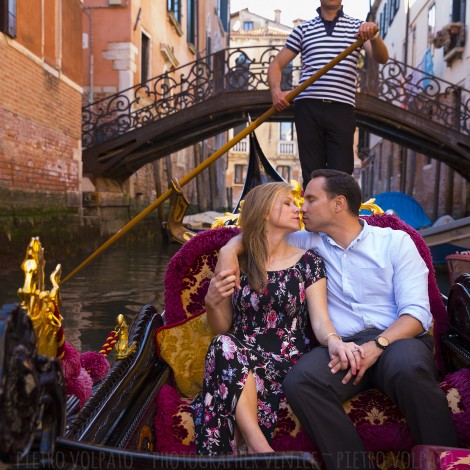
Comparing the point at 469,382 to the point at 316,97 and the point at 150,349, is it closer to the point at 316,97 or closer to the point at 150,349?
the point at 150,349

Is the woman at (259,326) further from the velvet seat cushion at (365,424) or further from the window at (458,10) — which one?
the window at (458,10)

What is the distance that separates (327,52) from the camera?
277 centimetres

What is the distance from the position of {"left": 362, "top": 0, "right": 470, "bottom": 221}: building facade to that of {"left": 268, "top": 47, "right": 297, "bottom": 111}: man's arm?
450cm

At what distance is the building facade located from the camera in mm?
8938

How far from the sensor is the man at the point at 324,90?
2756mm

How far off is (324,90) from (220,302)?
1.55 meters

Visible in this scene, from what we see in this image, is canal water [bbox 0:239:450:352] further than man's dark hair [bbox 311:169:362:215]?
Yes

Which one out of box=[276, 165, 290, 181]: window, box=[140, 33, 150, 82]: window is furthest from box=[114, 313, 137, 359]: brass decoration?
box=[276, 165, 290, 181]: window

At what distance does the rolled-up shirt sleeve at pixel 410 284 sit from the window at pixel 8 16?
15.2ft

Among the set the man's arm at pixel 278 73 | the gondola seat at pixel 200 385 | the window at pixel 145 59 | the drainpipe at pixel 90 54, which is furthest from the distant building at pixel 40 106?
the gondola seat at pixel 200 385

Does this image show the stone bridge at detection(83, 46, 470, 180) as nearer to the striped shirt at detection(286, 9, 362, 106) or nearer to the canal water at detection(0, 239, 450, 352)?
the canal water at detection(0, 239, 450, 352)

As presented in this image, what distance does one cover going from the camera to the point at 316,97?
2.81 meters

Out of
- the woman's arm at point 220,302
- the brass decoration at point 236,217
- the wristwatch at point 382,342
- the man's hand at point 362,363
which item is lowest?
the man's hand at point 362,363

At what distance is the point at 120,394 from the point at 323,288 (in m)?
0.52
